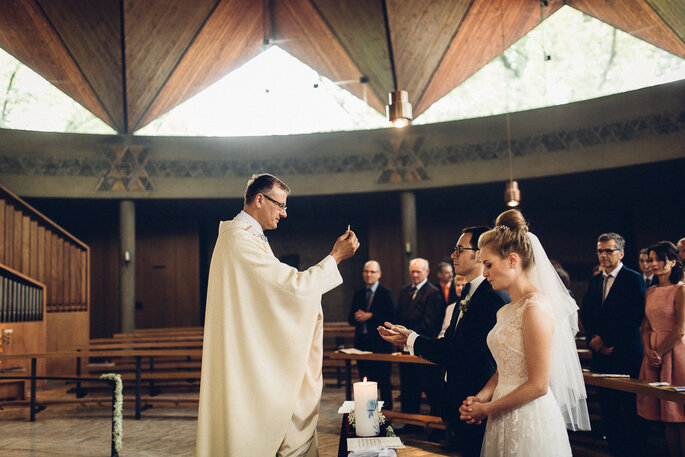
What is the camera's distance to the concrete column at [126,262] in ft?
36.5

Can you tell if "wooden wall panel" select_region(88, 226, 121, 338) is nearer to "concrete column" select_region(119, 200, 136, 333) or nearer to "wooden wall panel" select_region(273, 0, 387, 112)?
"concrete column" select_region(119, 200, 136, 333)

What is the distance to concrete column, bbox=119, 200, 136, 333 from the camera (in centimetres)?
1112

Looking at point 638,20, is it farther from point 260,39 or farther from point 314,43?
point 260,39

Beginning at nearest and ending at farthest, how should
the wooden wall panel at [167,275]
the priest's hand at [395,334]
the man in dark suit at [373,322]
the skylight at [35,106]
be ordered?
the priest's hand at [395,334] → the man in dark suit at [373,322] → the skylight at [35,106] → the wooden wall panel at [167,275]

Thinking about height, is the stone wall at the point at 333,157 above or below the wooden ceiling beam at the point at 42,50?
below

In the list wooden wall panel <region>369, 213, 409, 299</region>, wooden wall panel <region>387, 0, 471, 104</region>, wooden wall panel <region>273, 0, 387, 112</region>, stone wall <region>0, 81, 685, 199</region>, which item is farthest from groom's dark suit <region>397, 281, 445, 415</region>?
wooden wall panel <region>369, 213, 409, 299</region>

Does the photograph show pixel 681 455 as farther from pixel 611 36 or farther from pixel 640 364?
pixel 611 36

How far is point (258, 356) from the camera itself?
2475 millimetres

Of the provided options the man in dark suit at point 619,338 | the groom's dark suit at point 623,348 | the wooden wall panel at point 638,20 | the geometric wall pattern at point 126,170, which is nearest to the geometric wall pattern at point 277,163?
the geometric wall pattern at point 126,170

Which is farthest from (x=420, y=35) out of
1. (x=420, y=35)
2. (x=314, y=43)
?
(x=314, y=43)

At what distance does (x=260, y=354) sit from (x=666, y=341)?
10.2 feet

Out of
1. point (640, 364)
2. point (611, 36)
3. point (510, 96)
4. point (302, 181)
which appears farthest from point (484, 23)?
point (640, 364)

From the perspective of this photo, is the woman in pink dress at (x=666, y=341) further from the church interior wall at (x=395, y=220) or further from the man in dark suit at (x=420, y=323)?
the church interior wall at (x=395, y=220)

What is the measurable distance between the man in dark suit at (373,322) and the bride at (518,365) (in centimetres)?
374
